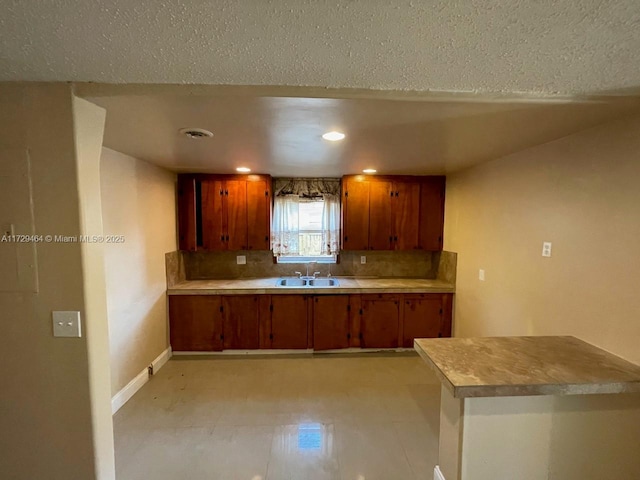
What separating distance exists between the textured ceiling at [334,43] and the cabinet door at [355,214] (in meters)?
2.36

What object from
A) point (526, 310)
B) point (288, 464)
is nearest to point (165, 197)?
point (288, 464)

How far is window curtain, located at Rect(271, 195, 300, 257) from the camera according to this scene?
3.91 m

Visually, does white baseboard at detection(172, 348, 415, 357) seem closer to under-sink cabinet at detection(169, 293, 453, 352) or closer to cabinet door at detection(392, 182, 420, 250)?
under-sink cabinet at detection(169, 293, 453, 352)

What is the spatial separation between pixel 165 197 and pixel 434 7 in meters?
3.28

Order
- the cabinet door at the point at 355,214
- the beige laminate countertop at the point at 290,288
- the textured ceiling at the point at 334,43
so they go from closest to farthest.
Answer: the textured ceiling at the point at 334,43 < the beige laminate countertop at the point at 290,288 < the cabinet door at the point at 355,214

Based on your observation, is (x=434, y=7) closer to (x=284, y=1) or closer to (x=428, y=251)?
(x=284, y=1)

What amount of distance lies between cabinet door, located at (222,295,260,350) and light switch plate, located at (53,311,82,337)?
82.1 inches

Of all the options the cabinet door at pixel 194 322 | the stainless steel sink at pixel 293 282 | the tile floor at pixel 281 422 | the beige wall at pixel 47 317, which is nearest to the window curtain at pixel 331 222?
the stainless steel sink at pixel 293 282

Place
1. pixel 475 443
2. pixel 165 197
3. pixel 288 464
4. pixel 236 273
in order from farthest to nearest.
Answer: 1. pixel 236 273
2. pixel 165 197
3. pixel 288 464
4. pixel 475 443

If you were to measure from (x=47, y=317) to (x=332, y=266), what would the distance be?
3.10 metres

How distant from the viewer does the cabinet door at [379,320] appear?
3510 millimetres

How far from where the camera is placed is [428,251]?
406 cm

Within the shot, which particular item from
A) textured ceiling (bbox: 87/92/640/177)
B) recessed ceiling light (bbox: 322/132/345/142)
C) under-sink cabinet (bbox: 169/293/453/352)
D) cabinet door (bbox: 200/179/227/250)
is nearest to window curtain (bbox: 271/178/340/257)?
cabinet door (bbox: 200/179/227/250)

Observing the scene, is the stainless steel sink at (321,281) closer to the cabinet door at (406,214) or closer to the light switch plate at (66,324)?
the cabinet door at (406,214)
